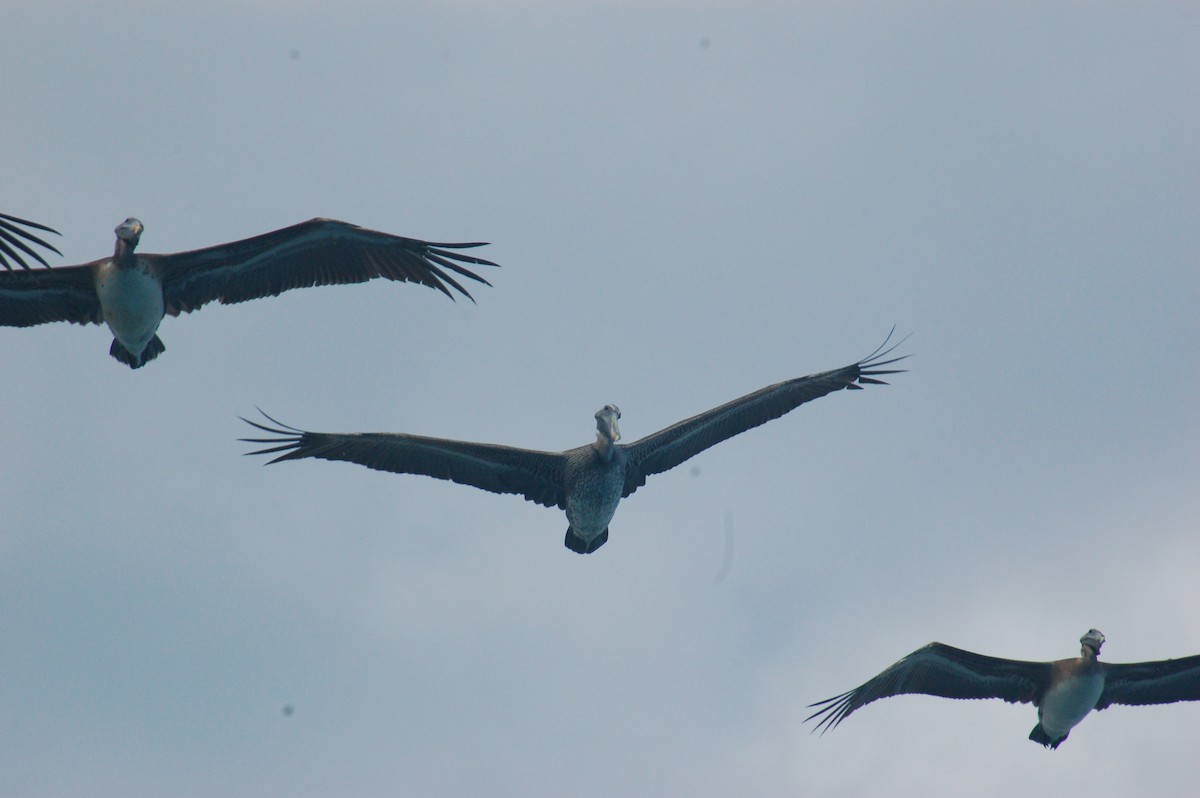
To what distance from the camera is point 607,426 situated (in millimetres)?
19594

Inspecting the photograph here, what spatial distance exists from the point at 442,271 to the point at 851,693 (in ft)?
25.0

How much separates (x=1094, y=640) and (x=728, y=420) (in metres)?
5.53

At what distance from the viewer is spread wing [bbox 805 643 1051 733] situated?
20969 mm

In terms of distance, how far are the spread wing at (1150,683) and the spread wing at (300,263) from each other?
983 cm

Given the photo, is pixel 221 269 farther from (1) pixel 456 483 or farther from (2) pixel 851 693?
(2) pixel 851 693

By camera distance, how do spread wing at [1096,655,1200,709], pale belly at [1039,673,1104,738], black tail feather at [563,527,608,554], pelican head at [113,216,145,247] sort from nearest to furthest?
pelican head at [113,216,145,247]
black tail feather at [563,527,608,554]
pale belly at [1039,673,1104,738]
spread wing at [1096,655,1200,709]

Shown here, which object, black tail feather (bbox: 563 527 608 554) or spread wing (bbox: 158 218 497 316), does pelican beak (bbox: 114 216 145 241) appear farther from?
black tail feather (bbox: 563 527 608 554)

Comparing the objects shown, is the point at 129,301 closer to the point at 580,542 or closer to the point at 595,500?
the point at 595,500

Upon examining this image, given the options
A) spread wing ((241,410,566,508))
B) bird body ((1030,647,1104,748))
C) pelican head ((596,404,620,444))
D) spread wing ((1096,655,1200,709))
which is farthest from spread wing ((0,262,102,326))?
spread wing ((1096,655,1200,709))

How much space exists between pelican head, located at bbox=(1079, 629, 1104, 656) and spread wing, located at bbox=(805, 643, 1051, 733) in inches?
24.2

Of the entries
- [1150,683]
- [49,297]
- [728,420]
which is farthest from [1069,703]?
[49,297]

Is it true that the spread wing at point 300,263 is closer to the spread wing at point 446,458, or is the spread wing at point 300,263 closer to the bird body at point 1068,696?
the spread wing at point 446,458

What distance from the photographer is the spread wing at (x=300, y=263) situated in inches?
774

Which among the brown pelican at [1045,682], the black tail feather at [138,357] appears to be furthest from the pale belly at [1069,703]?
the black tail feather at [138,357]
